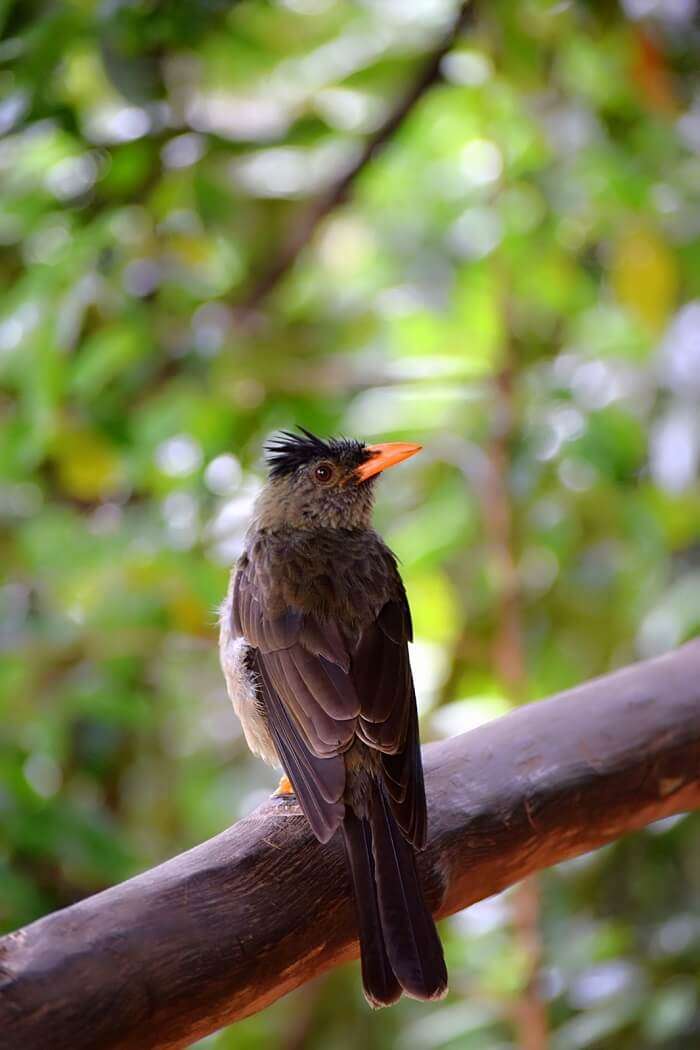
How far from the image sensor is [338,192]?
4031 millimetres

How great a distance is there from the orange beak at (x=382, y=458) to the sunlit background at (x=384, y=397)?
0.40 m

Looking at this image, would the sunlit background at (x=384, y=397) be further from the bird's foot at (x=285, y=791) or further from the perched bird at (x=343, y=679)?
the bird's foot at (x=285, y=791)

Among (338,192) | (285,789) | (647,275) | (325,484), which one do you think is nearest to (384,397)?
(338,192)

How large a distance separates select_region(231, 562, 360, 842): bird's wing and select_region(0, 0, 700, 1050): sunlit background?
2.22ft

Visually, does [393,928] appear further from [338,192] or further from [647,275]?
[338,192]

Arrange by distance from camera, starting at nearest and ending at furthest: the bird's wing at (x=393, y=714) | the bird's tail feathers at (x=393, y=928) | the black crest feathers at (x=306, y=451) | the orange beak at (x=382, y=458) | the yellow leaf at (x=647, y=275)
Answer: the bird's tail feathers at (x=393, y=928)
the bird's wing at (x=393, y=714)
the orange beak at (x=382, y=458)
the black crest feathers at (x=306, y=451)
the yellow leaf at (x=647, y=275)

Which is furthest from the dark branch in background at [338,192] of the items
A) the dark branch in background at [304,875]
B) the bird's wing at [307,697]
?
the dark branch in background at [304,875]

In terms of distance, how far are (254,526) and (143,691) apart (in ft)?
3.00

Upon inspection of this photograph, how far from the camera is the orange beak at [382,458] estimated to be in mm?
3070

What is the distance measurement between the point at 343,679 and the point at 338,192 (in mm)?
2050

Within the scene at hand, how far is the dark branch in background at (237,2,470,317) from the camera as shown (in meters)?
3.82

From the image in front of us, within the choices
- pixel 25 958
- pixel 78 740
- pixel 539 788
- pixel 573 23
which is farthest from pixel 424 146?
pixel 25 958

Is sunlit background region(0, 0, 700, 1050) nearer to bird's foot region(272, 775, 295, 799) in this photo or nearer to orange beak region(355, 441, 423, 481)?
orange beak region(355, 441, 423, 481)

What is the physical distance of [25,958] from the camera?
5.71 ft
